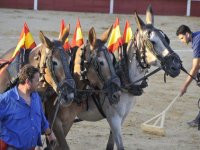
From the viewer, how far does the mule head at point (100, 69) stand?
832 centimetres

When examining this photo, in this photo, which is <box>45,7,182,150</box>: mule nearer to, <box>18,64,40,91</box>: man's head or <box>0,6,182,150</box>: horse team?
<box>0,6,182,150</box>: horse team

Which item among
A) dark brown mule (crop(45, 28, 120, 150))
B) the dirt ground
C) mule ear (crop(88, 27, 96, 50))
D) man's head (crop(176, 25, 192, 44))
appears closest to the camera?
dark brown mule (crop(45, 28, 120, 150))

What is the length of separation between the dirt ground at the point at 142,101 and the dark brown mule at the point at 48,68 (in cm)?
224

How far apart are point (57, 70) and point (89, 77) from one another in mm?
810

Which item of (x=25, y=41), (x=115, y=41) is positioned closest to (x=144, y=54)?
(x=115, y=41)

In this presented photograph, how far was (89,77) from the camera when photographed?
27.6 feet

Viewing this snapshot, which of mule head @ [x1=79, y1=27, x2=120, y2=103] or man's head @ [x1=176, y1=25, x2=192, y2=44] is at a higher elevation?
man's head @ [x1=176, y1=25, x2=192, y2=44]

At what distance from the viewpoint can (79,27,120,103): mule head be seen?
27.3ft

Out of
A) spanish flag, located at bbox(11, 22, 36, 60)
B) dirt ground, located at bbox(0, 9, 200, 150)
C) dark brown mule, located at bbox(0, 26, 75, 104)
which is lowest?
dirt ground, located at bbox(0, 9, 200, 150)

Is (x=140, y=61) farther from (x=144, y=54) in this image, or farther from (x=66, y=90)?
(x=66, y=90)

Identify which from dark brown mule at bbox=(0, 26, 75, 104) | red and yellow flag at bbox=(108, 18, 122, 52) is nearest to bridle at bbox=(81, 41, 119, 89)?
dark brown mule at bbox=(0, 26, 75, 104)

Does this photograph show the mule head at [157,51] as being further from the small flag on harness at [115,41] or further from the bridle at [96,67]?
the bridle at [96,67]

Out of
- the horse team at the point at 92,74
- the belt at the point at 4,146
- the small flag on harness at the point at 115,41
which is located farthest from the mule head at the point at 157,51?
the belt at the point at 4,146

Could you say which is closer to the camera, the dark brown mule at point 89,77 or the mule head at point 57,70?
the mule head at point 57,70
